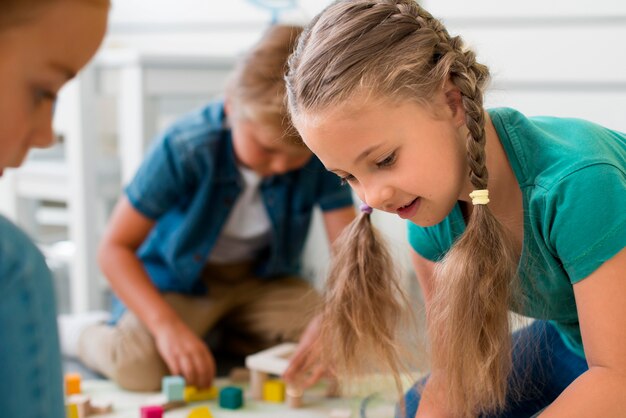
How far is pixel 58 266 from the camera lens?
223 cm

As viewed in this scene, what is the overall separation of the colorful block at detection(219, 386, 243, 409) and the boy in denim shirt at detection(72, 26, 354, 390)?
0.07 metres

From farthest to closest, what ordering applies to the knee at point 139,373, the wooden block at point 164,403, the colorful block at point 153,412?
the knee at point 139,373, the wooden block at point 164,403, the colorful block at point 153,412

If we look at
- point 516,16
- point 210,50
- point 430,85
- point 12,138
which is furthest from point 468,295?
point 210,50

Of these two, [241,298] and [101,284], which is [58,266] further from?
[241,298]

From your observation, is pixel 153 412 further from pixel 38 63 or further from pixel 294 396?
pixel 38 63

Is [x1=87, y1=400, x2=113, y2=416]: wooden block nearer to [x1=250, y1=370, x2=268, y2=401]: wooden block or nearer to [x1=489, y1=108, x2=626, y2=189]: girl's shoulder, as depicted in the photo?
[x1=250, y1=370, x2=268, y2=401]: wooden block

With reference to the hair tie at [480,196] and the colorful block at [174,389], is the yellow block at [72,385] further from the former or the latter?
the hair tie at [480,196]

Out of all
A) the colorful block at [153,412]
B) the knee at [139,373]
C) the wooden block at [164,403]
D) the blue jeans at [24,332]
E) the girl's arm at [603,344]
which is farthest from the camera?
the knee at [139,373]

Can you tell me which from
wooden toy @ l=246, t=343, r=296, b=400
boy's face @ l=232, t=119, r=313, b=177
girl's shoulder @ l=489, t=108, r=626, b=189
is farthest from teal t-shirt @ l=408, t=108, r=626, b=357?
wooden toy @ l=246, t=343, r=296, b=400

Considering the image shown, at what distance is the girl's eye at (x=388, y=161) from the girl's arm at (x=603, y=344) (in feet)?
0.73

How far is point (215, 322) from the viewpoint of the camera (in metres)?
1.48

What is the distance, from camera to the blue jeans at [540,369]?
3.09 feet

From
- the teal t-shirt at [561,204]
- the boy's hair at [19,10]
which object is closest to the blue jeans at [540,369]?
the teal t-shirt at [561,204]

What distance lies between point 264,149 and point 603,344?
2.14 feet
